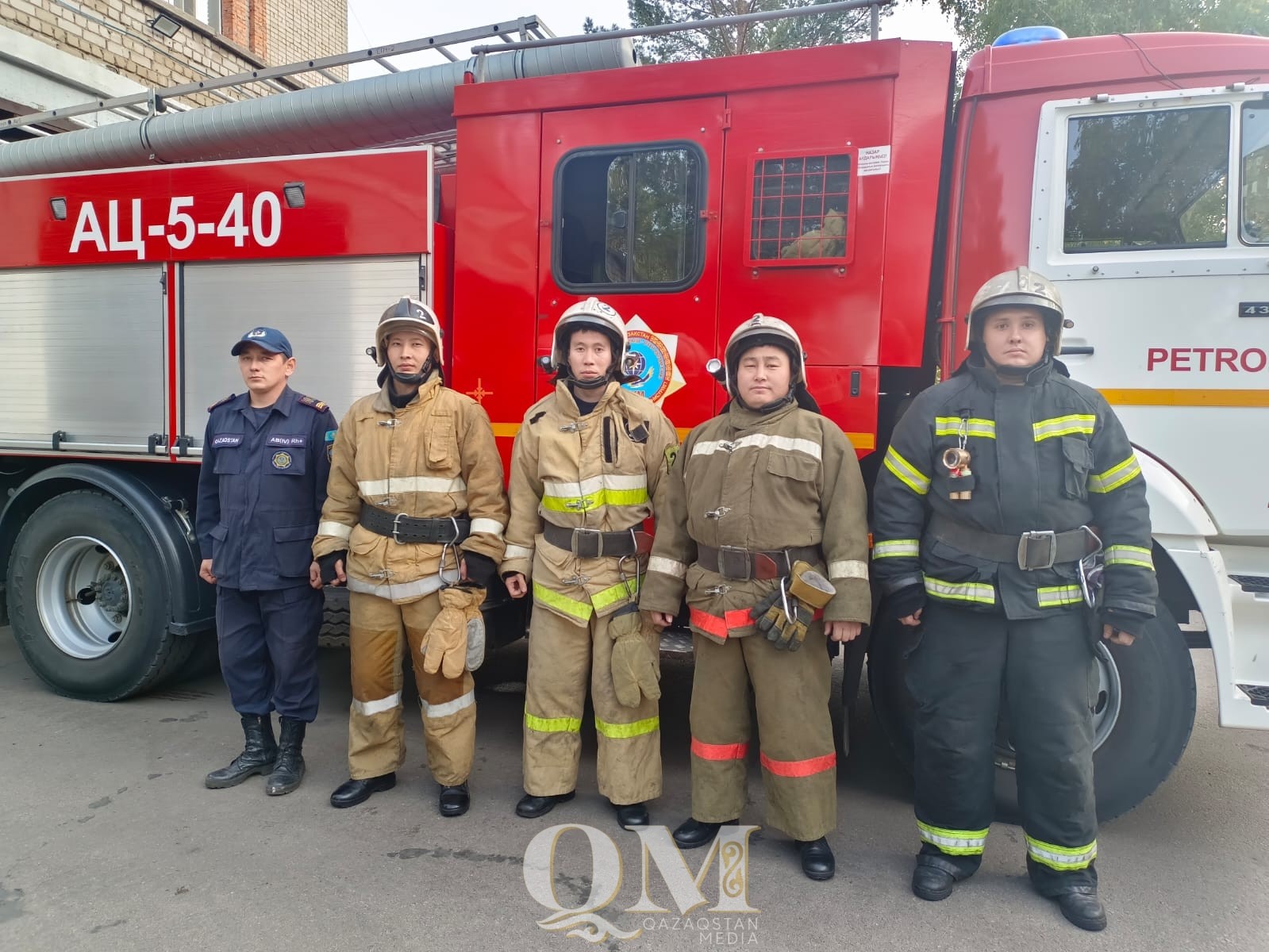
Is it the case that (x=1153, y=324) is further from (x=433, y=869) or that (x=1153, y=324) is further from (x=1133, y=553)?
(x=433, y=869)

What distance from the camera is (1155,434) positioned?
2799mm

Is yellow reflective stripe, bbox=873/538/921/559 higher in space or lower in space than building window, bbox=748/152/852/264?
lower

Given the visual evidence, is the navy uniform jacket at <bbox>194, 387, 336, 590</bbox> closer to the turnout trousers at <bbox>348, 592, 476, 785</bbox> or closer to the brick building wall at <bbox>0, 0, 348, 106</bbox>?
the turnout trousers at <bbox>348, 592, 476, 785</bbox>

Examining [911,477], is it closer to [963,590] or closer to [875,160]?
[963,590]

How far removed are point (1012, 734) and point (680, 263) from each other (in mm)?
2005

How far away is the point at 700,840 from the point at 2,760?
9.74 feet

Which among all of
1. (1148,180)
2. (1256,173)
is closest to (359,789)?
(1148,180)

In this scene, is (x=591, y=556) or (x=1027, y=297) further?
(x=591, y=556)

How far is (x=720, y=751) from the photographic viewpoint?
282 centimetres

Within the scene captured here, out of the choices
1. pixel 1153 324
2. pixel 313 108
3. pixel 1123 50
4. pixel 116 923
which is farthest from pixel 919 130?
pixel 116 923

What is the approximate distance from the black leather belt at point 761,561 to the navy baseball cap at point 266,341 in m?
1.91

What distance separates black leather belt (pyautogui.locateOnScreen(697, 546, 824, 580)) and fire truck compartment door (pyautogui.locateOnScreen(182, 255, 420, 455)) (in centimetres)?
178

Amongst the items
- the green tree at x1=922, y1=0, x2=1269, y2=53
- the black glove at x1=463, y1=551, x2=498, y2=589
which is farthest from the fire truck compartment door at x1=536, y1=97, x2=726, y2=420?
the green tree at x1=922, y1=0, x2=1269, y2=53

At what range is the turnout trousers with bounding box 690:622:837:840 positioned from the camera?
8.84 feet
